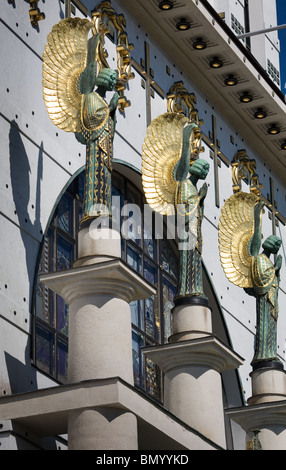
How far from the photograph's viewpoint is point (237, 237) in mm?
19078

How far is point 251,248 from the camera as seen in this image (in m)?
18.6

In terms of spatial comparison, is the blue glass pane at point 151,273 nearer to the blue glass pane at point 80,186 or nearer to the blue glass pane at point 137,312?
the blue glass pane at point 137,312

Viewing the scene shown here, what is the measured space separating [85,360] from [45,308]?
2393 millimetres

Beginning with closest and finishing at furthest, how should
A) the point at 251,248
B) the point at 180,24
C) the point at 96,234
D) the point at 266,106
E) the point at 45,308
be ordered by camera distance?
the point at 96,234 < the point at 45,308 < the point at 251,248 < the point at 180,24 < the point at 266,106

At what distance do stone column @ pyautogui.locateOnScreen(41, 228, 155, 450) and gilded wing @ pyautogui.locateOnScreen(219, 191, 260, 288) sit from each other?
434cm

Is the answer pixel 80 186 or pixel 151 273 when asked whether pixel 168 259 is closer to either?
pixel 151 273

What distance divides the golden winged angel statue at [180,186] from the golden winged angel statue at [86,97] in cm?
148

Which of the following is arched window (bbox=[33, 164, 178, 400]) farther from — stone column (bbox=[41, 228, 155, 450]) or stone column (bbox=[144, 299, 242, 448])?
stone column (bbox=[41, 228, 155, 450])

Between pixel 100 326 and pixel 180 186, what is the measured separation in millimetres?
3621

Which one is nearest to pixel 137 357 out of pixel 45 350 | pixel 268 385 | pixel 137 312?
pixel 137 312
